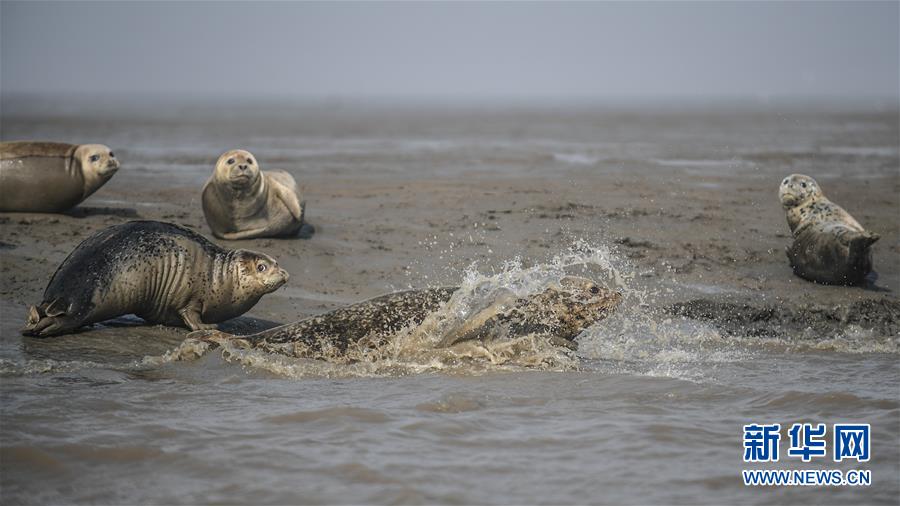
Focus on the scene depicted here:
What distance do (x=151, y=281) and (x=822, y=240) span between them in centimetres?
579

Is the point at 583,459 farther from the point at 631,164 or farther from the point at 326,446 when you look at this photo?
the point at 631,164

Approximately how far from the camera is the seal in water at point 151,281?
282 inches

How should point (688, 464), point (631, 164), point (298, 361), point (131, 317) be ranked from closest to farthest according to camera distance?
point (688, 464) → point (298, 361) → point (131, 317) → point (631, 164)

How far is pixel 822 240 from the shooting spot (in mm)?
9531

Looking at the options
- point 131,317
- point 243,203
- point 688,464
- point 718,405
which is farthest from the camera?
point 243,203

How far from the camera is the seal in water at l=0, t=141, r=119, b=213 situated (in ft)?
36.9

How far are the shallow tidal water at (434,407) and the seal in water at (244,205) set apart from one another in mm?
386

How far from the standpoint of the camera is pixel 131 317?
7945 millimetres

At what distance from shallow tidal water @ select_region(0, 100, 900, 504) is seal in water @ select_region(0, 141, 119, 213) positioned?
55.3 inches

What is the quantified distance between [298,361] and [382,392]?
776 mm

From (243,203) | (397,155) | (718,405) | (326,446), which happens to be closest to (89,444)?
(326,446)
